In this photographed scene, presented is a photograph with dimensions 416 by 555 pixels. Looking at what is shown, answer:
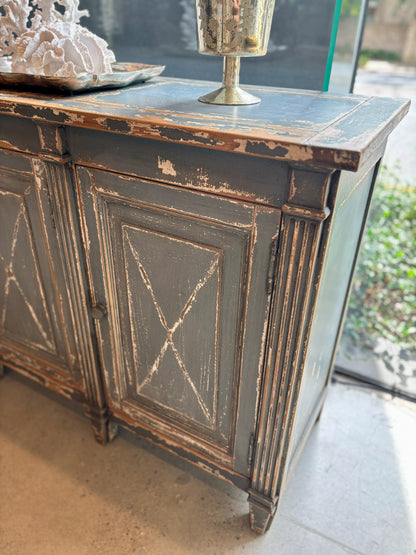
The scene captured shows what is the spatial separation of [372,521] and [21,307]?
1455mm

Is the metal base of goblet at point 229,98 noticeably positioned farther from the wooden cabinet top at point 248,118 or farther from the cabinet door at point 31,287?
the cabinet door at point 31,287

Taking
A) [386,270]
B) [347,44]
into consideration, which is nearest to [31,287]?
[347,44]

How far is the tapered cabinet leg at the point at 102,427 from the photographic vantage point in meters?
1.58

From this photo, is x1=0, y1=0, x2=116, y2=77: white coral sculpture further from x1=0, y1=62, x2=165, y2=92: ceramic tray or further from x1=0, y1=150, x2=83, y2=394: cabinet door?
x1=0, y1=150, x2=83, y2=394: cabinet door

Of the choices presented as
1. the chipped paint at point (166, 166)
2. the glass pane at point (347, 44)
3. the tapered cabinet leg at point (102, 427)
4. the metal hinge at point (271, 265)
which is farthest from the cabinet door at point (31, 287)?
the glass pane at point (347, 44)

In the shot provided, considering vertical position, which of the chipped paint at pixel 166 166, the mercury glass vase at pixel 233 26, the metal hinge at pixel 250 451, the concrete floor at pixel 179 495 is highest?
the mercury glass vase at pixel 233 26

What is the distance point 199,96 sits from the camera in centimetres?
119

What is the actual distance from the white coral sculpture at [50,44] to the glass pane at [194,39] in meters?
0.43

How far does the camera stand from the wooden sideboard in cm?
88

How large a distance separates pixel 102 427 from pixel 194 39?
1.49 m

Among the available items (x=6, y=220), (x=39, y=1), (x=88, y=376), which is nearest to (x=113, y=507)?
(x=88, y=376)

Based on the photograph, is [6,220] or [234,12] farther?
[6,220]

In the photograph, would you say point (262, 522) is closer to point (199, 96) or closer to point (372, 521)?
point (372, 521)

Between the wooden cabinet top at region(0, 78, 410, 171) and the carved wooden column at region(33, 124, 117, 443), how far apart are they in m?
0.09
